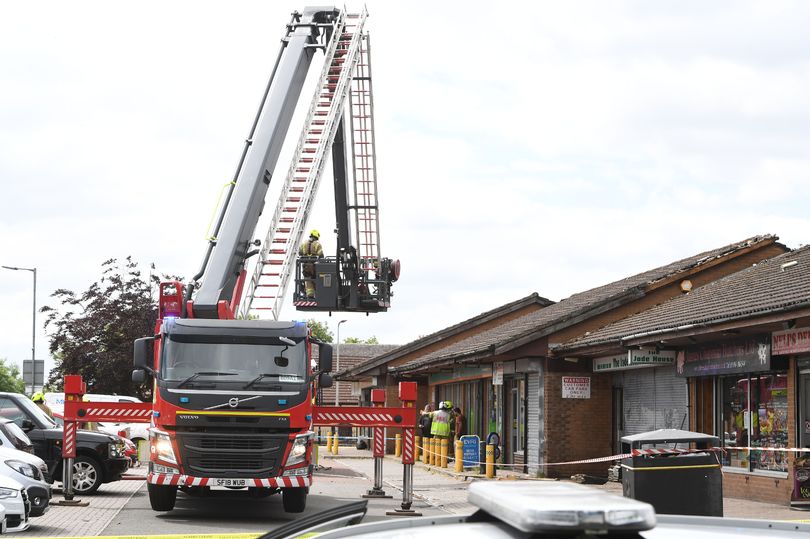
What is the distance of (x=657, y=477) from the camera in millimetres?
14477

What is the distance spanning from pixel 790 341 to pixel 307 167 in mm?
10001

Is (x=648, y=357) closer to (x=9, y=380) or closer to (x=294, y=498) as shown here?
(x=294, y=498)

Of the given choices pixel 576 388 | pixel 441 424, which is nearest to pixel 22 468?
pixel 576 388

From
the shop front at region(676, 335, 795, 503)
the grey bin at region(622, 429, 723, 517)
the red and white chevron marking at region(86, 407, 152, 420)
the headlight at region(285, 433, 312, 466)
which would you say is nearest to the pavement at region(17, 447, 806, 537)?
the shop front at region(676, 335, 795, 503)

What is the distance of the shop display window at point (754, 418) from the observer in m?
19.9

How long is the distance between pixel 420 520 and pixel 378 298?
24114mm

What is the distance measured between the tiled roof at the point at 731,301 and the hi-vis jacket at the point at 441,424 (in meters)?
6.21

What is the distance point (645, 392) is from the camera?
84.8 ft

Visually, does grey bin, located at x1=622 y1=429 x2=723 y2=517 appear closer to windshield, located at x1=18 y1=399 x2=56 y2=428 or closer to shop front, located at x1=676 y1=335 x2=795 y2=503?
shop front, located at x1=676 y1=335 x2=795 y2=503

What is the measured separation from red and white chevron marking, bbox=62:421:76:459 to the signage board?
13086 mm

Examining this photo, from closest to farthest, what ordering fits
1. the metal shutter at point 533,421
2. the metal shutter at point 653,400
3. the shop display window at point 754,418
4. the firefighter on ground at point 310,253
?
the shop display window at point 754,418
the metal shutter at point 653,400
the firefighter on ground at point 310,253
the metal shutter at point 533,421

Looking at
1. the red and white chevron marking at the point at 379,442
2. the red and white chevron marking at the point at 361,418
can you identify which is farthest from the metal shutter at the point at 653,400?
the red and white chevron marking at the point at 361,418

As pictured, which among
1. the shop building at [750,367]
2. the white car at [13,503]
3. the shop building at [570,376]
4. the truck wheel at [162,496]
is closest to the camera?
the white car at [13,503]

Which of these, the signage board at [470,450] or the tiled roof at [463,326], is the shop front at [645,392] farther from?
the tiled roof at [463,326]
